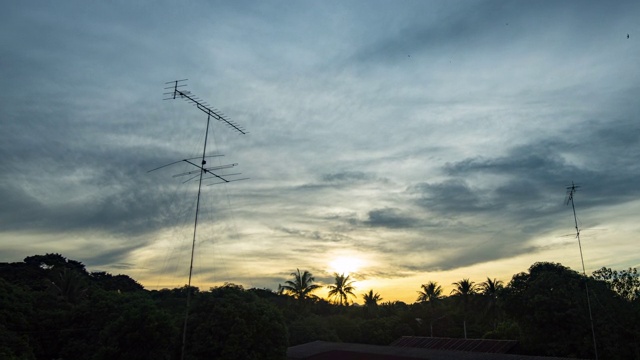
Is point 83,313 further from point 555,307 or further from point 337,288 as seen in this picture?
point 337,288

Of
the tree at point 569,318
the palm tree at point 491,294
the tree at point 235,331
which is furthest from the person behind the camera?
the palm tree at point 491,294

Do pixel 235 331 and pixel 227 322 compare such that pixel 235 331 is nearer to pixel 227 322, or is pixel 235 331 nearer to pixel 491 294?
pixel 227 322

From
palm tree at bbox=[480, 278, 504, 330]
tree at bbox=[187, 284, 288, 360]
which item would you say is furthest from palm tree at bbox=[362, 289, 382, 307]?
tree at bbox=[187, 284, 288, 360]

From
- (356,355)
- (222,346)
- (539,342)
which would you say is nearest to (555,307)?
(539,342)

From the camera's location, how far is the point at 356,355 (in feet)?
142

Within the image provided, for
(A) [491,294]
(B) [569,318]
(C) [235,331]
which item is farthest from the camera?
(A) [491,294]

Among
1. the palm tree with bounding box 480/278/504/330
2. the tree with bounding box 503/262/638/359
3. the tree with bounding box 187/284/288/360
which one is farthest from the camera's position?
the palm tree with bounding box 480/278/504/330

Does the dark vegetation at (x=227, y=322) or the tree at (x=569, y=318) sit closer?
the dark vegetation at (x=227, y=322)

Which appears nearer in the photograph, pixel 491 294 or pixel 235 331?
pixel 235 331

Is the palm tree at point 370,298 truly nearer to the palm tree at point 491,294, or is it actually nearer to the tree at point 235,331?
the palm tree at point 491,294

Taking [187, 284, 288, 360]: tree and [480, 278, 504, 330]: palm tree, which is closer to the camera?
[187, 284, 288, 360]: tree

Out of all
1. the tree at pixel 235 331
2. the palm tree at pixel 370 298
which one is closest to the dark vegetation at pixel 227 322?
the tree at pixel 235 331

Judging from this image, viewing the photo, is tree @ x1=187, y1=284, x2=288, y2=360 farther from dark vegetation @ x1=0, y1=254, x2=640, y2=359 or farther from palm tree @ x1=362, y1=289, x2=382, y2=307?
palm tree @ x1=362, y1=289, x2=382, y2=307

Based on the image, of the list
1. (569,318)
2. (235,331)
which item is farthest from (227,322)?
(569,318)
